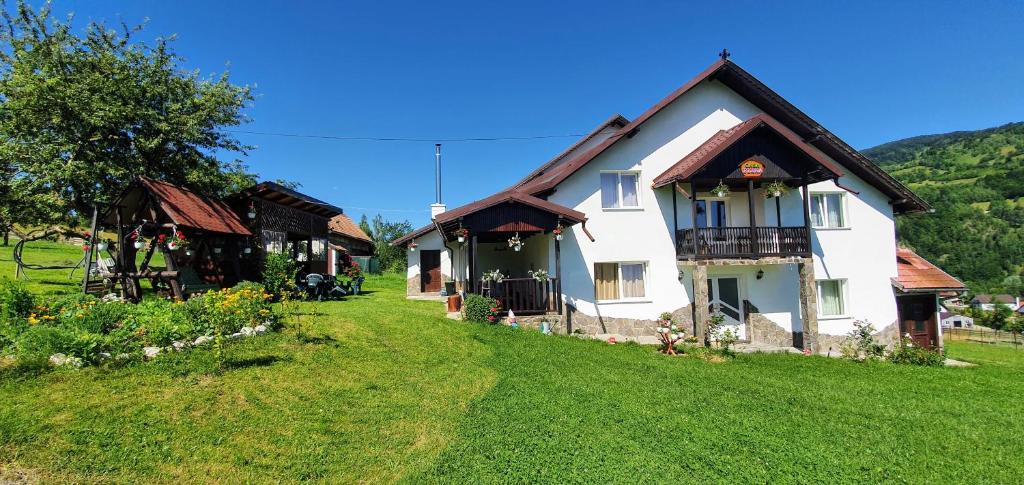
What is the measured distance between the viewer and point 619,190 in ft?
47.6

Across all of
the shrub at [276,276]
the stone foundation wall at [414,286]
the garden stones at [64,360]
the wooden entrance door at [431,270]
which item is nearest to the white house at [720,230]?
the shrub at [276,276]

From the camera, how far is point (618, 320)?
14.0 meters

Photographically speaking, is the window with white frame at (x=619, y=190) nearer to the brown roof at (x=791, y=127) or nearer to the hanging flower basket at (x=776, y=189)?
the brown roof at (x=791, y=127)

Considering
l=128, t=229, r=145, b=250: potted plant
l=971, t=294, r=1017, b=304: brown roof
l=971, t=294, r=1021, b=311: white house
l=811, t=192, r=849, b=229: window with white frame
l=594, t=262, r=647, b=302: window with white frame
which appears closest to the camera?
l=128, t=229, r=145, b=250: potted plant

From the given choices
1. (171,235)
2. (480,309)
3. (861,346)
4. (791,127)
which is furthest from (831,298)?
(171,235)

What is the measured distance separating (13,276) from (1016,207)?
6008 inches

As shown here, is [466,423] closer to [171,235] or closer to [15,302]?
[15,302]

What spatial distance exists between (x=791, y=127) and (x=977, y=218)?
121012 mm

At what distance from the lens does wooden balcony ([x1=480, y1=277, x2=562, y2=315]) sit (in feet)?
42.9

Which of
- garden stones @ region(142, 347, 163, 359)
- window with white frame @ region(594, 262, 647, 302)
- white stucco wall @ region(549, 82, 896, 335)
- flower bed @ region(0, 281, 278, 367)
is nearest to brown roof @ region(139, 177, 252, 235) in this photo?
flower bed @ region(0, 281, 278, 367)

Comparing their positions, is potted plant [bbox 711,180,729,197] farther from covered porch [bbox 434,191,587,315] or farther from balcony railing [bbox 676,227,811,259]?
covered porch [bbox 434,191,587,315]

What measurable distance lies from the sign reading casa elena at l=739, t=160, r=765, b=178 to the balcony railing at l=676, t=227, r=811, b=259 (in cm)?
165

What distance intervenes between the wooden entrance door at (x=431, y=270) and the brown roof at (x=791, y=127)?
32.9 feet

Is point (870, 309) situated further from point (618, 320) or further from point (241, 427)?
point (241, 427)
